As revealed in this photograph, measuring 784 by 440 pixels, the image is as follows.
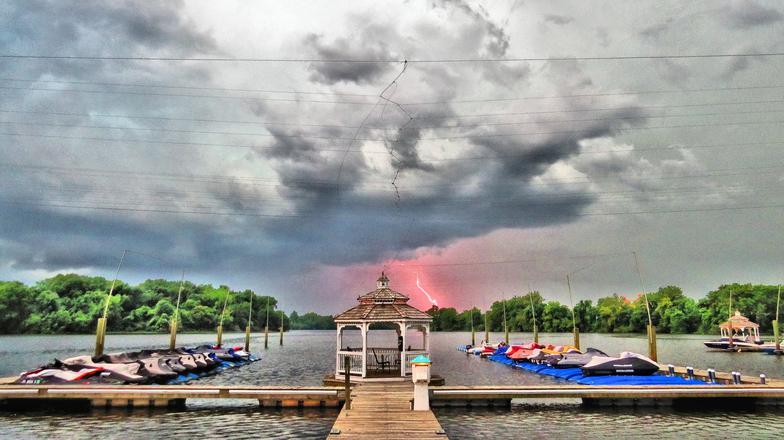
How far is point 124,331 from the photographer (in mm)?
150500

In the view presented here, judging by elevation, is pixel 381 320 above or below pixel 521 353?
above

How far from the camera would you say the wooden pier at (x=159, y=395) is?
26.9 meters

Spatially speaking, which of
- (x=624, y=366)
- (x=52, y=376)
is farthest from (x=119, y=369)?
(x=624, y=366)

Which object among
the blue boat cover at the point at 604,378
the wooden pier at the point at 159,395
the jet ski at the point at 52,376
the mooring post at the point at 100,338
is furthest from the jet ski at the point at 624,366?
the mooring post at the point at 100,338

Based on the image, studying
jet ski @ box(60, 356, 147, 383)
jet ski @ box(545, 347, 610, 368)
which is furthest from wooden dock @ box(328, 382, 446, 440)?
jet ski @ box(545, 347, 610, 368)

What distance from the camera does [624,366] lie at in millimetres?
36594

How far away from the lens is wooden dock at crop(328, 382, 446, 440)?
16844 millimetres

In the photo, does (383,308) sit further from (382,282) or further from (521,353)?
(521,353)

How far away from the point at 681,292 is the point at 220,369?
177824 millimetres

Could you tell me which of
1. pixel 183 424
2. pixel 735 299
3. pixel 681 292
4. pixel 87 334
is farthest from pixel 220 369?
pixel 681 292

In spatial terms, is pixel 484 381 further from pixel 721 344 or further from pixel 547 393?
pixel 721 344

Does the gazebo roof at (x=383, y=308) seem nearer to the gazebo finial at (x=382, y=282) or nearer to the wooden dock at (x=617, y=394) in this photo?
the gazebo finial at (x=382, y=282)

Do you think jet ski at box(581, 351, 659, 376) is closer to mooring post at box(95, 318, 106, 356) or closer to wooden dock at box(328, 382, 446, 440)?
wooden dock at box(328, 382, 446, 440)

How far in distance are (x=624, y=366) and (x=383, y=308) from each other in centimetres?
1894
